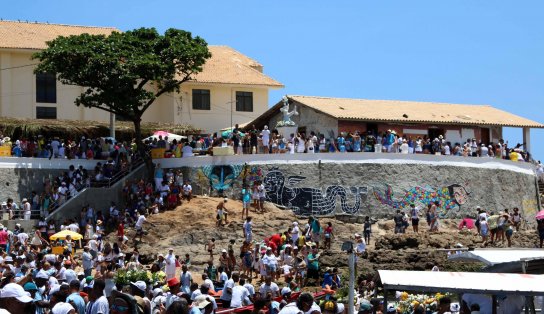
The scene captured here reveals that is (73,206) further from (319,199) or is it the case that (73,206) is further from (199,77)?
(199,77)

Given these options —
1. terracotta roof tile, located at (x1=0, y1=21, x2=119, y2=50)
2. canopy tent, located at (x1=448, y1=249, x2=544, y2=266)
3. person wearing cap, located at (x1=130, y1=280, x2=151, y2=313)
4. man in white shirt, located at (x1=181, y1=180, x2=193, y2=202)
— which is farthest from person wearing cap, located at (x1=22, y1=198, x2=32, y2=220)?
person wearing cap, located at (x1=130, y1=280, x2=151, y2=313)

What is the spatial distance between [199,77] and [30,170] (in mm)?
14982

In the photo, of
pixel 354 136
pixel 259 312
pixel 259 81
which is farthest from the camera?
pixel 259 81

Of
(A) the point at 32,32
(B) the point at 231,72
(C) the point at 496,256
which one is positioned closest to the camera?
(C) the point at 496,256

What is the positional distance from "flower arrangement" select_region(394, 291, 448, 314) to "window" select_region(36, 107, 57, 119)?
3345 centimetres

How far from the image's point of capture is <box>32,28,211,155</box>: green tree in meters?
46.2

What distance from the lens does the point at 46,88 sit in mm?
57906

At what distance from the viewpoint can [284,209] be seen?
151 ft

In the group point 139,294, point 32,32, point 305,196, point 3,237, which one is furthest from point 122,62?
point 139,294

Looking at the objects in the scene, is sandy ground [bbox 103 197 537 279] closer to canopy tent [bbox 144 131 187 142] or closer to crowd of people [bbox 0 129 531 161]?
crowd of people [bbox 0 129 531 161]

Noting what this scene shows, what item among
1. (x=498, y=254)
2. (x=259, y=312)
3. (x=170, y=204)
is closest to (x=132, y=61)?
(x=170, y=204)

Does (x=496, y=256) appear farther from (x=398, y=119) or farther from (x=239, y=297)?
(x=398, y=119)

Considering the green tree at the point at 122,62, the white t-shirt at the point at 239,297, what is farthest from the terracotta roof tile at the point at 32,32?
the white t-shirt at the point at 239,297

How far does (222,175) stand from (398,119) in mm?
10163
